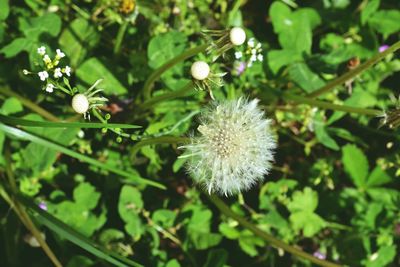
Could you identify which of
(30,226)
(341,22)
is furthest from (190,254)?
(341,22)

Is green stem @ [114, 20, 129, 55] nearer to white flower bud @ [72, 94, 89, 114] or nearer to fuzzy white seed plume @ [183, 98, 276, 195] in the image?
fuzzy white seed plume @ [183, 98, 276, 195]

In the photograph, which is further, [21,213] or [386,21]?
[386,21]

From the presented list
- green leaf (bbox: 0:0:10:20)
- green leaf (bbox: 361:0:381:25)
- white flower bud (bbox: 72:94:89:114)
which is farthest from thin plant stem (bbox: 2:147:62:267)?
green leaf (bbox: 361:0:381:25)

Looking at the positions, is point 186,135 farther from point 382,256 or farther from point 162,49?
point 382,256

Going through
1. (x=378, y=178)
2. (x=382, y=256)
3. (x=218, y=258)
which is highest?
(x=378, y=178)

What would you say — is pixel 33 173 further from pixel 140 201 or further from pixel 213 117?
pixel 213 117

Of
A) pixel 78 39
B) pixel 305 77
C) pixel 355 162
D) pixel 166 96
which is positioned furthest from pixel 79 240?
pixel 355 162
